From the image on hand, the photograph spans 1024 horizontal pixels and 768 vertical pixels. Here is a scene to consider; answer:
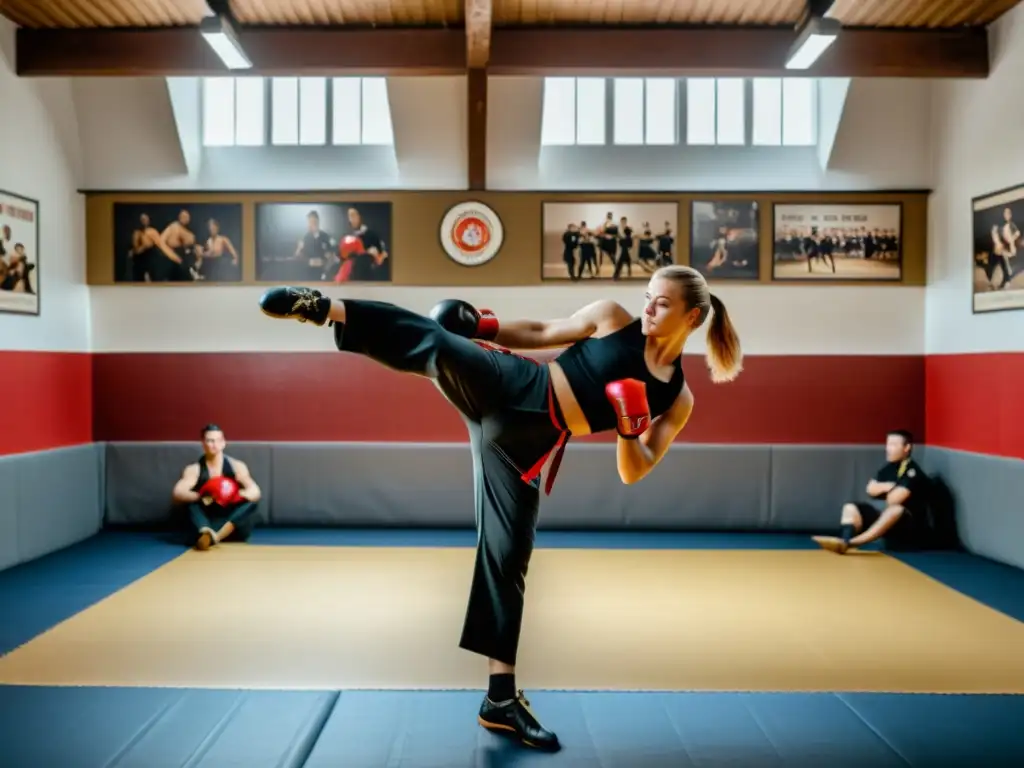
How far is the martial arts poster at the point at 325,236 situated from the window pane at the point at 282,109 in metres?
0.63

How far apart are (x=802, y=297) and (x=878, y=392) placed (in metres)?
0.95

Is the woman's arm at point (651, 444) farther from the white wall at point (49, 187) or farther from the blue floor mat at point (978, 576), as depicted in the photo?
the white wall at point (49, 187)

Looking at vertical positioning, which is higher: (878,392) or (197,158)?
(197,158)

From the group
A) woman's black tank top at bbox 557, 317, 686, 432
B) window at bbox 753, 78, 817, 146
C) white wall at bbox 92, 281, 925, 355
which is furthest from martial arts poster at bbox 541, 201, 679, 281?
woman's black tank top at bbox 557, 317, 686, 432

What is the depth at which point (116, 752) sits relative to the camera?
2295mm

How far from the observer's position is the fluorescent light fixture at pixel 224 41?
14.7 ft

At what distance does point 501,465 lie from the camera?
2.42 meters

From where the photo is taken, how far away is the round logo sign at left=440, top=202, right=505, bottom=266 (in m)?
5.85

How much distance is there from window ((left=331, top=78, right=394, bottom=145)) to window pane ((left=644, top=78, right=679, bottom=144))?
2.04m

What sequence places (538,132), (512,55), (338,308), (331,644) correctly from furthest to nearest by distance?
(538,132) → (512,55) → (331,644) → (338,308)

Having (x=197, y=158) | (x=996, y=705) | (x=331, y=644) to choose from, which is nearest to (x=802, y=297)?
(x=996, y=705)

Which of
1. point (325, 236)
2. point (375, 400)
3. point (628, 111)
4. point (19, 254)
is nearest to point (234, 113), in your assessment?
point (325, 236)

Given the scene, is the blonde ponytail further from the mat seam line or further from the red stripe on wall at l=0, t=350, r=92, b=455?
the red stripe on wall at l=0, t=350, r=92, b=455

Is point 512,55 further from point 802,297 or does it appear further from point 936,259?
point 936,259
